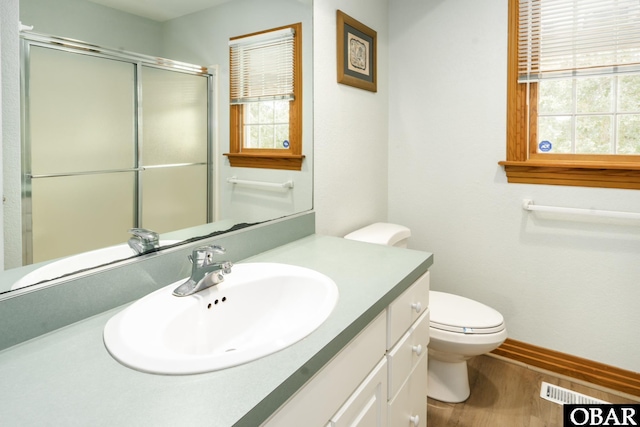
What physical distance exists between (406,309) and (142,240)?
815 mm

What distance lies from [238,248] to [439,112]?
154cm

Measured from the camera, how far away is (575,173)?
2006 millimetres

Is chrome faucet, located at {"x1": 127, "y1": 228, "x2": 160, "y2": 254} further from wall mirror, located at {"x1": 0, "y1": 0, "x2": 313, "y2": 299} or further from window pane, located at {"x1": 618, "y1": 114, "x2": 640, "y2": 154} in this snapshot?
window pane, located at {"x1": 618, "y1": 114, "x2": 640, "y2": 154}

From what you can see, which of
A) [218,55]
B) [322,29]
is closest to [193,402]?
[218,55]

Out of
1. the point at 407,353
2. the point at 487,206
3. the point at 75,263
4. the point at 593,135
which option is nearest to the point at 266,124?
the point at 75,263

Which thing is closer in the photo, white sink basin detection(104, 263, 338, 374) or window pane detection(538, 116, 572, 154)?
white sink basin detection(104, 263, 338, 374)

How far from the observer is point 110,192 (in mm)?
1010

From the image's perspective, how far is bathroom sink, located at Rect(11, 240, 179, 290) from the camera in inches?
34.9

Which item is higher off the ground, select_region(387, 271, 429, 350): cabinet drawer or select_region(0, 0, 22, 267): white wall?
select_region(0, 0, 22, 267): white wall

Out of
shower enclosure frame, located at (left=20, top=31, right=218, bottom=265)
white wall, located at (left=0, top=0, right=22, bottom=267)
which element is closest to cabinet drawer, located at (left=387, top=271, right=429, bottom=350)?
shower enclosure frame, located at (left=20, top=31, right=218, bottom=265)

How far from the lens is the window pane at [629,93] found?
191 centimetres

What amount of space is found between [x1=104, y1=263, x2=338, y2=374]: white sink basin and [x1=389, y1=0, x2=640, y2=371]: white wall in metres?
1.41

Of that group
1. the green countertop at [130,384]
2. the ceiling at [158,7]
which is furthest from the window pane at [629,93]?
the ceiling at [158,7]

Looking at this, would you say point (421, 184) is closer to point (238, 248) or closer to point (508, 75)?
point (508, 75)
